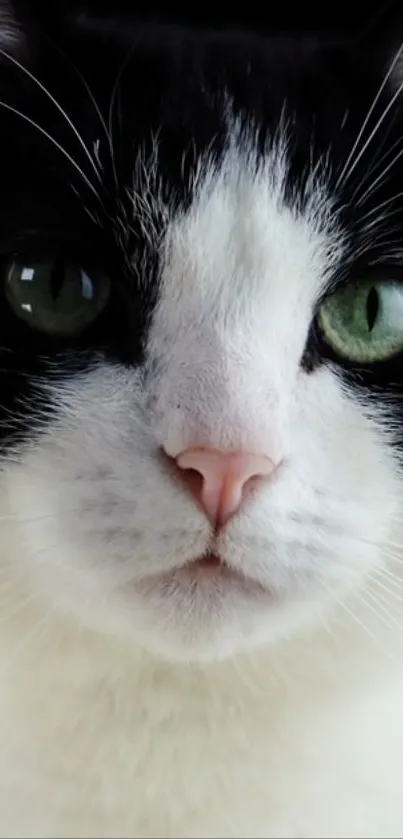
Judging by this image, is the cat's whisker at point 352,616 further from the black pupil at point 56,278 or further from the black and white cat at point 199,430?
the black pupil at point 56,278

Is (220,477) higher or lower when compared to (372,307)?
lower

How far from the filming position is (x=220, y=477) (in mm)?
563

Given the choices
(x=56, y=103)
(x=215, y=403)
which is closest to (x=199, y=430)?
(x=215, y=403)

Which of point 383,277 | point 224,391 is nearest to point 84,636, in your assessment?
point 224,391

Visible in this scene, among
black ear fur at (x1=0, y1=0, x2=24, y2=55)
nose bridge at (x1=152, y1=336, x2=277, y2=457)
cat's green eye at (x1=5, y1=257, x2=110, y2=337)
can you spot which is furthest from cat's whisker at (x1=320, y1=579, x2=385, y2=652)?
black ear fur at (x1=0, y1=0, x2=24, y2=55)

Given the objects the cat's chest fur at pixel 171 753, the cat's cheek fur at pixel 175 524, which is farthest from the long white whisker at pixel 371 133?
the cat's chest fur at pixel 171 753

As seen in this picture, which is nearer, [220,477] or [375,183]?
[220,477]

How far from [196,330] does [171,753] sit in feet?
1.08

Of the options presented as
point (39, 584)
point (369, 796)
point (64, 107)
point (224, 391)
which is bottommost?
point (369, 796)

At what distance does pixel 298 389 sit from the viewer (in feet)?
2.09

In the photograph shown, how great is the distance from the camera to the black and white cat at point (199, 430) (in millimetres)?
585

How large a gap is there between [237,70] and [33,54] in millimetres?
149

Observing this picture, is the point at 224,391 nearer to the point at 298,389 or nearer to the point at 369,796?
the point at 298,389

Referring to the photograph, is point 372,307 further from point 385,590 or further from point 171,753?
point 171,753
